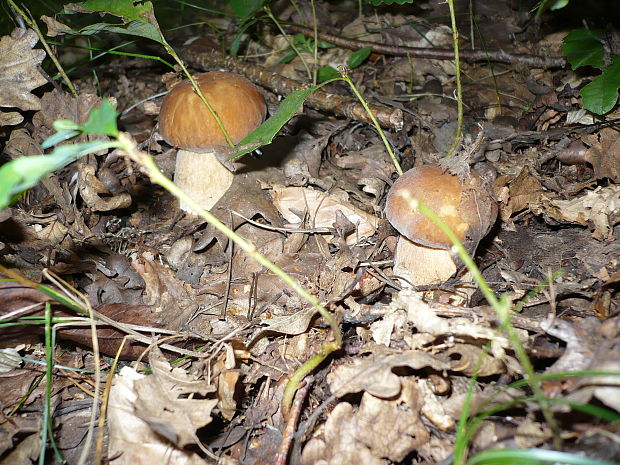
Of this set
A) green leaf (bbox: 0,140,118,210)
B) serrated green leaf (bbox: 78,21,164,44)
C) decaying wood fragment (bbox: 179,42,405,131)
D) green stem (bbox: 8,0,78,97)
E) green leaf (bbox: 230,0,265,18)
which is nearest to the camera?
green leaf (bbox: 0,140,118,210)

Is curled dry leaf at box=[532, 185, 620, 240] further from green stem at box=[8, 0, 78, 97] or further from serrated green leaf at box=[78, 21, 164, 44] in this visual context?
green stem at box=[8, 0, 78, 97]

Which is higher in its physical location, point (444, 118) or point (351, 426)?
point (444, 118)

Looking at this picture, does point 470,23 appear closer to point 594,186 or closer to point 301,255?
point 594,186

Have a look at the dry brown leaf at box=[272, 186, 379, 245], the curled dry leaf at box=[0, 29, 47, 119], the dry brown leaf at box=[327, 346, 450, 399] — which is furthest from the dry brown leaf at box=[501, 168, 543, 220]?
the curled dry leaf at box=[0, 29, 47, 119]

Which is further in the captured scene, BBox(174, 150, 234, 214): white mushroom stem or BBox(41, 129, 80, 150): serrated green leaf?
BBox(174, 150, 234, 214): white mushroom stem

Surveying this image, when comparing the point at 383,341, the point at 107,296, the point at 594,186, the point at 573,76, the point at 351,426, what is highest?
the point at 573,76

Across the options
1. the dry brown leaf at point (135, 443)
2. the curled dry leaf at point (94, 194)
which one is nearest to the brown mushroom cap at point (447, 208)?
the dry brown leaf at point (135, 443)

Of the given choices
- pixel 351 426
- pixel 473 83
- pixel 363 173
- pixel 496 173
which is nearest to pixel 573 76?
pixel 473 83

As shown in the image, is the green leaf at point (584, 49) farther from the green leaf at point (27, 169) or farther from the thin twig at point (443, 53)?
the green leaf at point (27, 169)
